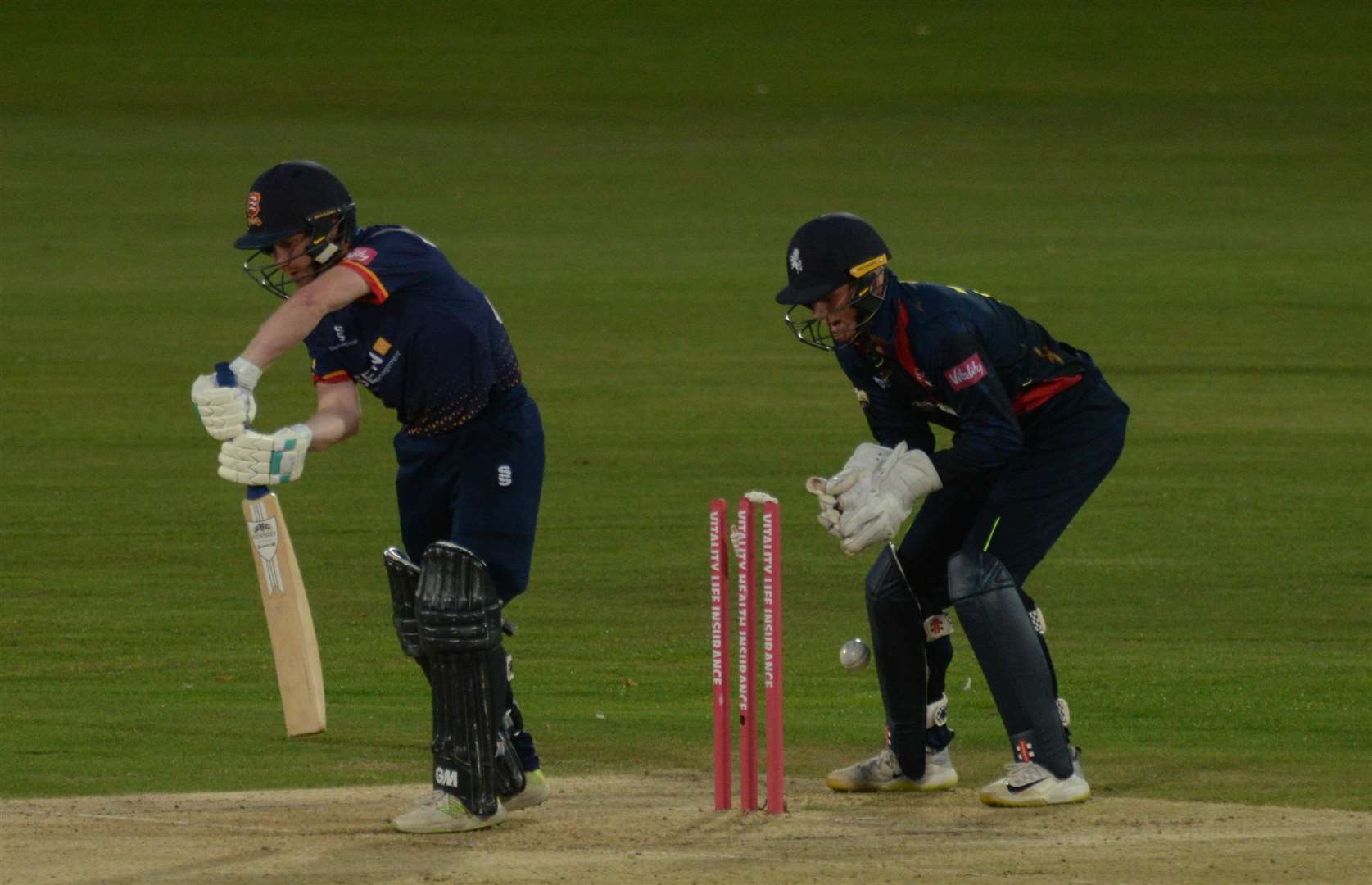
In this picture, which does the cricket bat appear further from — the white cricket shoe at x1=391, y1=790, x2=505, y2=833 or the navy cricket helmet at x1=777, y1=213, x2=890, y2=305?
the navy cricket helmet at x1=777, y1=213, x2=890, y2=305

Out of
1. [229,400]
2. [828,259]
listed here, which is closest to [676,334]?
[828,259]

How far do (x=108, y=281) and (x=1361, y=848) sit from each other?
2216cm

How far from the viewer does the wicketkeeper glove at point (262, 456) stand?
7004 millimetres

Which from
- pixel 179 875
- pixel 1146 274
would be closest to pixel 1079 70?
pixel 1146 274

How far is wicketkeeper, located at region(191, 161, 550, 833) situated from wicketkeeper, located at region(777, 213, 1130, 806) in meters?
0.96

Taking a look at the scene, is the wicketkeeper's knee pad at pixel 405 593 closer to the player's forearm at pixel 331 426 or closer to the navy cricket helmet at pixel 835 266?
the player's forearm at pixel 331 426

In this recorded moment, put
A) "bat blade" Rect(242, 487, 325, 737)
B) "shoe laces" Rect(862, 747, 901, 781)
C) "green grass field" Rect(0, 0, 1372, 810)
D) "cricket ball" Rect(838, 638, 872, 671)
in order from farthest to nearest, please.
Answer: "green grass field" Rect(0, 0, 1372, 810) → "shoe laces" Rect(862, 747, 901, 781) → "cricket ball" Rect(838, 638, 872, 671) → "bat blade" Rect(242, 487, 325, 737)

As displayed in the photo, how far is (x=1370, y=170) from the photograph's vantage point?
1489 inches

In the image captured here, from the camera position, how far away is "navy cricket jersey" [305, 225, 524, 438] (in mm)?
7320

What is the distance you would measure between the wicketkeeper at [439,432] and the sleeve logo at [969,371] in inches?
51.8

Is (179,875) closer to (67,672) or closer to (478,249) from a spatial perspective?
(67,672)

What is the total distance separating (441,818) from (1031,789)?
1.83 m

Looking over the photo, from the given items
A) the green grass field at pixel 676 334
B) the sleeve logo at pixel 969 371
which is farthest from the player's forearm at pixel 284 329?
the green grass field at pixel 676 334

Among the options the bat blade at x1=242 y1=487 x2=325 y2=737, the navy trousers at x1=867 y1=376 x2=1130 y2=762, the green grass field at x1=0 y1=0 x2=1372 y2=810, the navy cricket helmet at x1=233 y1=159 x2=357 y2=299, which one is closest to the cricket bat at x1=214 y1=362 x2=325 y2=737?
the bat blade at x1=242 y1=487 x2=325 y2=737
